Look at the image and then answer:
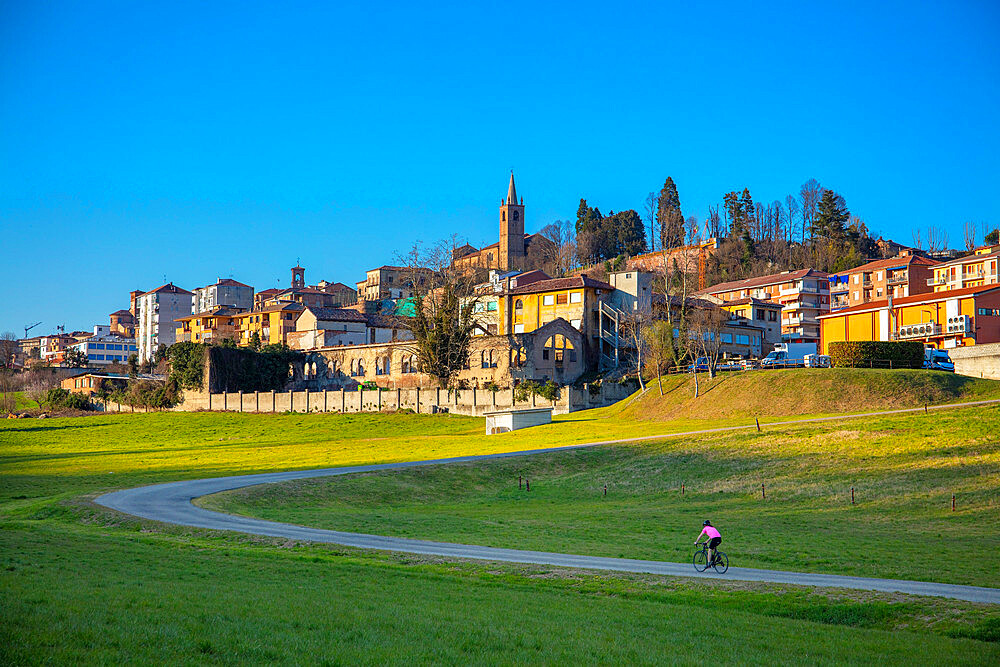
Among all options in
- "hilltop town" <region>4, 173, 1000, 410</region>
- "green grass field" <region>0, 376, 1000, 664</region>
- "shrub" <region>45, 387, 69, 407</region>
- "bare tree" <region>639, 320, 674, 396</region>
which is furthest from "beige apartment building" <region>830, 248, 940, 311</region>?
"shrub" <region>45, 387, 69, 407</region>

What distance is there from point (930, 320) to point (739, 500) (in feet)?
160

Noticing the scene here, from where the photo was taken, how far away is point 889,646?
14164 mm

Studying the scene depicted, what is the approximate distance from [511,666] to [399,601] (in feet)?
13.2

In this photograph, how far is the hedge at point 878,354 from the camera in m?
63.5

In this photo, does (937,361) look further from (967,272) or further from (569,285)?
(967,272)

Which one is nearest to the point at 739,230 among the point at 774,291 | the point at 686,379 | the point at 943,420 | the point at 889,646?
the point at 774,291

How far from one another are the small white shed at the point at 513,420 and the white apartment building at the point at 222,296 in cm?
10987

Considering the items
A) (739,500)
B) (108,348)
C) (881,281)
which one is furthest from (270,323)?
(739,500)

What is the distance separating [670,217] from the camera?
557ft

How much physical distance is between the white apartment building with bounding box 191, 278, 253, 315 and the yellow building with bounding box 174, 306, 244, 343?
17.2m

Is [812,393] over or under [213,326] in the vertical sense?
under

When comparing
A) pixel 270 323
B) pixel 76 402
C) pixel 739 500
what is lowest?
pixel 739 500

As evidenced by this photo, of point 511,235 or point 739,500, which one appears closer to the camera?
point 739,500

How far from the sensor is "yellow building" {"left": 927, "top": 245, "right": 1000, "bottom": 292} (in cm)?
10225
